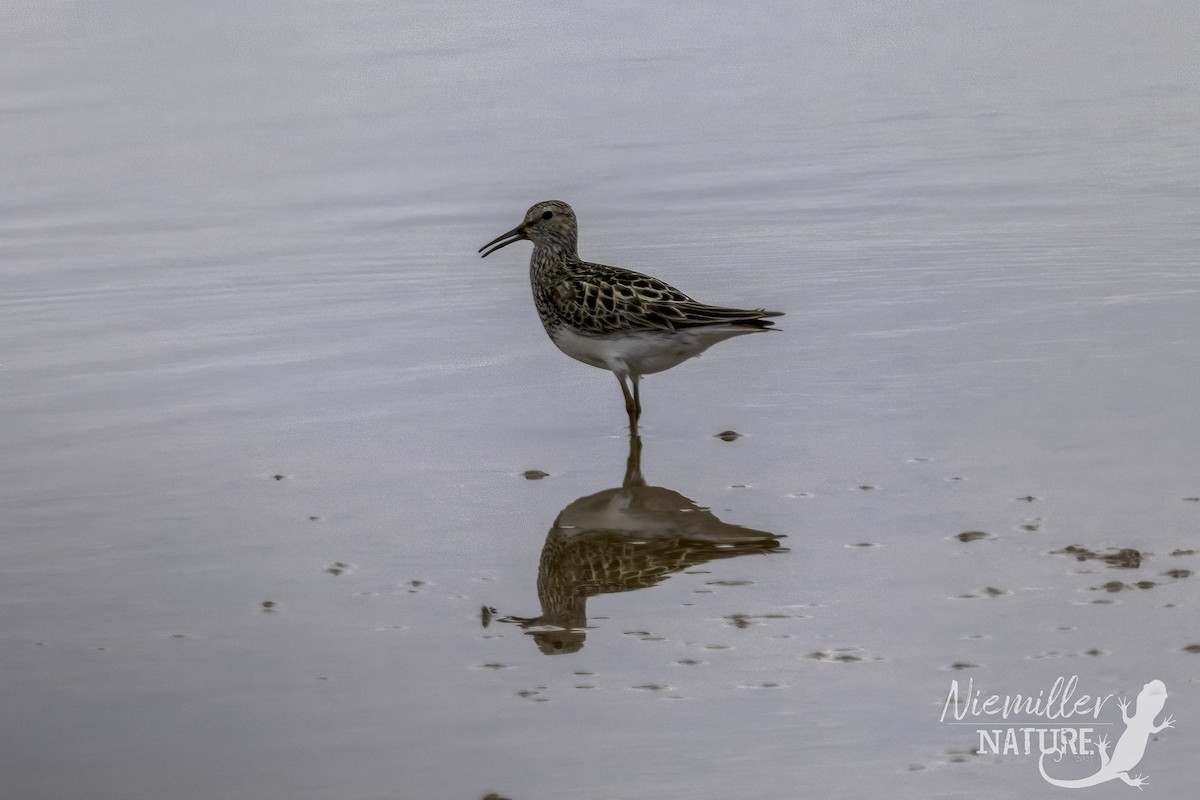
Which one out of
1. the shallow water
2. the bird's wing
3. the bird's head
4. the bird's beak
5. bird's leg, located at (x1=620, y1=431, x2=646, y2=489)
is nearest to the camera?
the shallow water

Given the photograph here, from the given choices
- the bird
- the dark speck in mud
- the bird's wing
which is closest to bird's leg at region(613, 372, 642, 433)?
the bird

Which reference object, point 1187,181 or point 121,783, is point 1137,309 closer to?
point 1187,181

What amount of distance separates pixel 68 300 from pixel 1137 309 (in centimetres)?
756

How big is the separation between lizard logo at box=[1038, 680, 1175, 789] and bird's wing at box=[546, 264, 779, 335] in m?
3.49

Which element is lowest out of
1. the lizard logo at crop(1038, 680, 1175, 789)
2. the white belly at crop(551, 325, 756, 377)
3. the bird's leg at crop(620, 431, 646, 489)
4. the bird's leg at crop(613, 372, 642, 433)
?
the lizard logo at crop(1038, 680, 1175, 789)

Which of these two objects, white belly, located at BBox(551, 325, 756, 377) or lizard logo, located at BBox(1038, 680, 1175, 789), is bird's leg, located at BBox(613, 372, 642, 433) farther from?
lizard logo, located at BBox(1038, 680, 1175, 789)

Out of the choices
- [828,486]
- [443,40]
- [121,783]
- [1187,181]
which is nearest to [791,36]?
[443,40]

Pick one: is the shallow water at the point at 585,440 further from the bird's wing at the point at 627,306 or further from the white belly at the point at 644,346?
the bird's wing at the point at 627,306

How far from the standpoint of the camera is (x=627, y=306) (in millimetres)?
9188

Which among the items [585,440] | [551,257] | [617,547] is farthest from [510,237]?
[617,547]

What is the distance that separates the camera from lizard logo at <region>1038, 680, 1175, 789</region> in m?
5.28

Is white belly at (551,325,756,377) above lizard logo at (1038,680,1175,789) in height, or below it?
above

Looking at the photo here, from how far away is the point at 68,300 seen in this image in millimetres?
12148

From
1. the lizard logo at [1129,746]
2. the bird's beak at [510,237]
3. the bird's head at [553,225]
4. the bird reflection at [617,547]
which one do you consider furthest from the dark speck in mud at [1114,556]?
the bird's beak at [510,237]
